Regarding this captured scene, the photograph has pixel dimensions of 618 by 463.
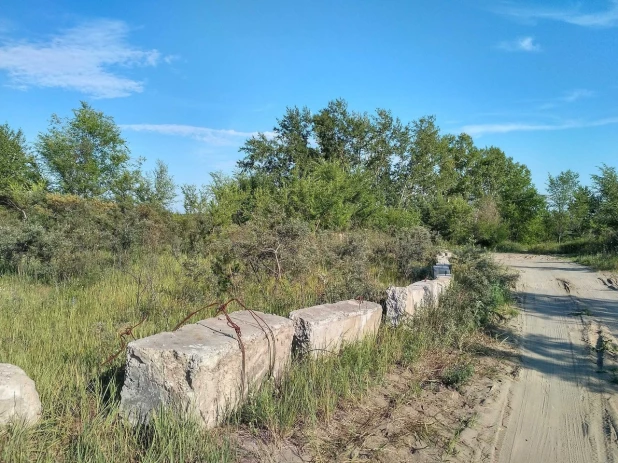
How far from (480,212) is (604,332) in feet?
92.8

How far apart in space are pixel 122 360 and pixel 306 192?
13.2 m

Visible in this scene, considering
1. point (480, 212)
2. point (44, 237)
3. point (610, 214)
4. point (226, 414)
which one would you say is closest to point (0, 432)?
point (226, 414)

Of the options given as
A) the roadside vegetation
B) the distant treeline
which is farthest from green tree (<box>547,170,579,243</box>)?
the roadside vegetation

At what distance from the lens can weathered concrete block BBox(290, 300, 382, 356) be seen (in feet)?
15.1

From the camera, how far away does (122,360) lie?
13.4ft

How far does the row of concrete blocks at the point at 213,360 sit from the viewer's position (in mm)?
3154

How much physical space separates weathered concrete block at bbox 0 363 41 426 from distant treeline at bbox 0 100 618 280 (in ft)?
19.6

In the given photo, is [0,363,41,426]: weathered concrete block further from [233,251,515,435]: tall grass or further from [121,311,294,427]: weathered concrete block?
[233,251,515,435]: tall grass

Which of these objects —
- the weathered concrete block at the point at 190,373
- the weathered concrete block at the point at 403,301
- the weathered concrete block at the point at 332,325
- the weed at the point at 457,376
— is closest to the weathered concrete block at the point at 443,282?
the weathered concrete block at the point at 403,301

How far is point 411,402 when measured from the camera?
14.1ft

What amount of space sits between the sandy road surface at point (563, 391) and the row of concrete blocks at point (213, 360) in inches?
78.2

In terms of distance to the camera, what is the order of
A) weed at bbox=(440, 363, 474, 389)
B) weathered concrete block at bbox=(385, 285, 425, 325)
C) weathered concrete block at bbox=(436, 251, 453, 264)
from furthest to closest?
1. weathered concrete block at bbox=(436, 251, 453, 264)
2. weathered concrete block at bbox=(385, 285, 425, 325)
3. weed at bbox=(440, 363, 474, 389)

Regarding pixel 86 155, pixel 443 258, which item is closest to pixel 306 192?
pixel 443 258

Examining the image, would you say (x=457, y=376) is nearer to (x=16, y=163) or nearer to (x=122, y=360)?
(x=122, y=360)
